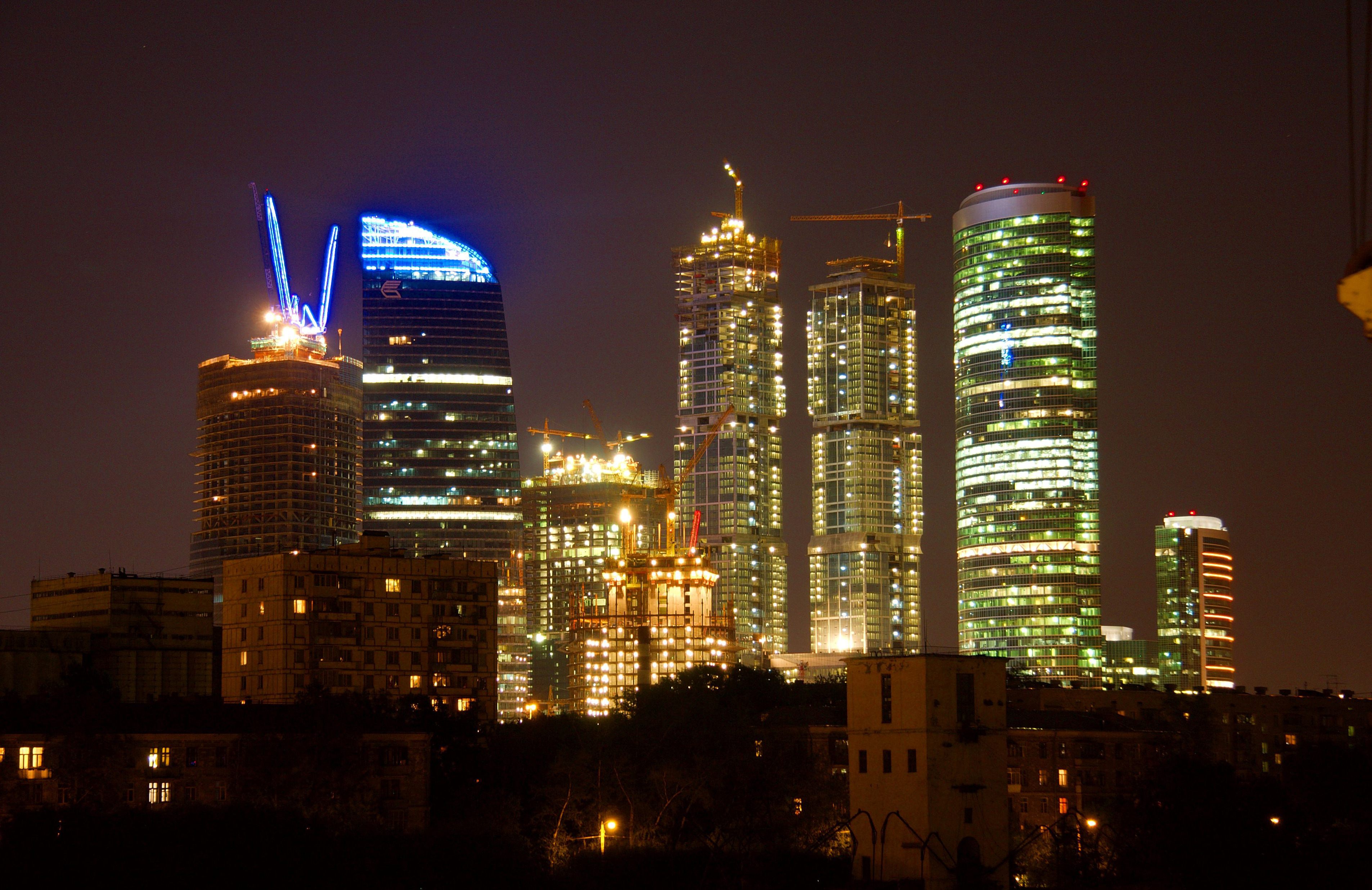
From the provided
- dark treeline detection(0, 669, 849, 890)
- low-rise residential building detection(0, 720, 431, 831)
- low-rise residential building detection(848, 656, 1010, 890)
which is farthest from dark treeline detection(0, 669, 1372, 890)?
low-rise residential building detection(848, 656, 1010, 890)

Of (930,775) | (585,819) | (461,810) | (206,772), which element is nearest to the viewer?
(930,775)

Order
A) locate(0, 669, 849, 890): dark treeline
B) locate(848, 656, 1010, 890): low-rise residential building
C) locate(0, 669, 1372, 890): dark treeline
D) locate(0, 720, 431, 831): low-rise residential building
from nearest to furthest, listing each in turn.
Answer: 1. locate(848, 656, 1010, 890): low-rise residential building
2. locate(0, 669, 1372, 890): dark treeline
3. locate(0, 669, 849, 890): dark treeline
4. locate(0, 720, 431, 831): low-rise residential building

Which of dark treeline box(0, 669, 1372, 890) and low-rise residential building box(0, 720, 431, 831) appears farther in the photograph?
low-rise residential building box(0, 720, 431, 831)

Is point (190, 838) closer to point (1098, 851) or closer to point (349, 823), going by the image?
point (349, 823)

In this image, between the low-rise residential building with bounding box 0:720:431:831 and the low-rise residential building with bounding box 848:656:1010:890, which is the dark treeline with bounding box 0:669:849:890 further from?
the low-rise residential building with bounding box 848:656:1010:890

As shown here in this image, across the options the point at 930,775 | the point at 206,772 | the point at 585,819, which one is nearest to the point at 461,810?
the point at 585,819

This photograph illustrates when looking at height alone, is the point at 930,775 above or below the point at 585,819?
above

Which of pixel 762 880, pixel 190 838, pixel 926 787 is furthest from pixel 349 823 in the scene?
pixel 926 787

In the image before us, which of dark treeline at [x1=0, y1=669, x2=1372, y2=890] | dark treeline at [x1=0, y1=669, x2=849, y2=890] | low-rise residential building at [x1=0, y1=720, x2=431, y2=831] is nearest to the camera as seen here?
dark treeline at [x1=0, y1=669, x2=1372, y2=890]

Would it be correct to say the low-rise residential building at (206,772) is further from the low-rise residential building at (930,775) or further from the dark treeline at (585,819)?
the low-rise residential building at (930,775)

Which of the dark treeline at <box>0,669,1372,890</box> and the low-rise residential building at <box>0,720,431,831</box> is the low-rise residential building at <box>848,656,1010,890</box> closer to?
the dark treeline at <box>0,669,1372,890</box>

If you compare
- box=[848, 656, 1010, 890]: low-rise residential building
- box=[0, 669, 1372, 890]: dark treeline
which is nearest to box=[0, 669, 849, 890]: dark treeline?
box=[0, 669, 1372, 890]: dark treeline

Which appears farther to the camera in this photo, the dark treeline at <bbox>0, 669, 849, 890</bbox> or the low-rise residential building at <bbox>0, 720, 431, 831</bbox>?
the low-rise residential building at <bbox>0, 720, 431, 831</bbox>

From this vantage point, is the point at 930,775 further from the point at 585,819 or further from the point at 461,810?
the point at 461,810
